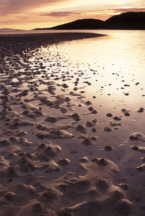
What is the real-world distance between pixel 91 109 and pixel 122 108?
1154mm

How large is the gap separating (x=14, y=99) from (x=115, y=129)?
17.0 ft

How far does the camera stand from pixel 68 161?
604 centimetres

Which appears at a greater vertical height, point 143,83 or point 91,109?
point 143,83

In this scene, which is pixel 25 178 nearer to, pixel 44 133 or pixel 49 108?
pixel 44 133

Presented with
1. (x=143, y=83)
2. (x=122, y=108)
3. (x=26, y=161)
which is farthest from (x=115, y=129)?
(x=143, y=83)

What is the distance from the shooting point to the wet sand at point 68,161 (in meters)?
4.57

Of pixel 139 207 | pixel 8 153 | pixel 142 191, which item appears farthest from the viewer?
pixel 8 153

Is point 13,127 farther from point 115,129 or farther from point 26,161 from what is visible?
point 115,129

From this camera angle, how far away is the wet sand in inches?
180

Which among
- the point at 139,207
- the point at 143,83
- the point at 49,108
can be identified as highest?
the point at 143,83

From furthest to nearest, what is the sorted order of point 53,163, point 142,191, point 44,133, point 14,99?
1. point 14,99
2. point 44,133
3. point 53,163
4. point 142,191

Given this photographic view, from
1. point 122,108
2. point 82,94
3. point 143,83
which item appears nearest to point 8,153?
point 122,108

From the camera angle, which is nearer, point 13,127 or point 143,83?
point 13,127

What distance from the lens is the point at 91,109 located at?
9797 mm
